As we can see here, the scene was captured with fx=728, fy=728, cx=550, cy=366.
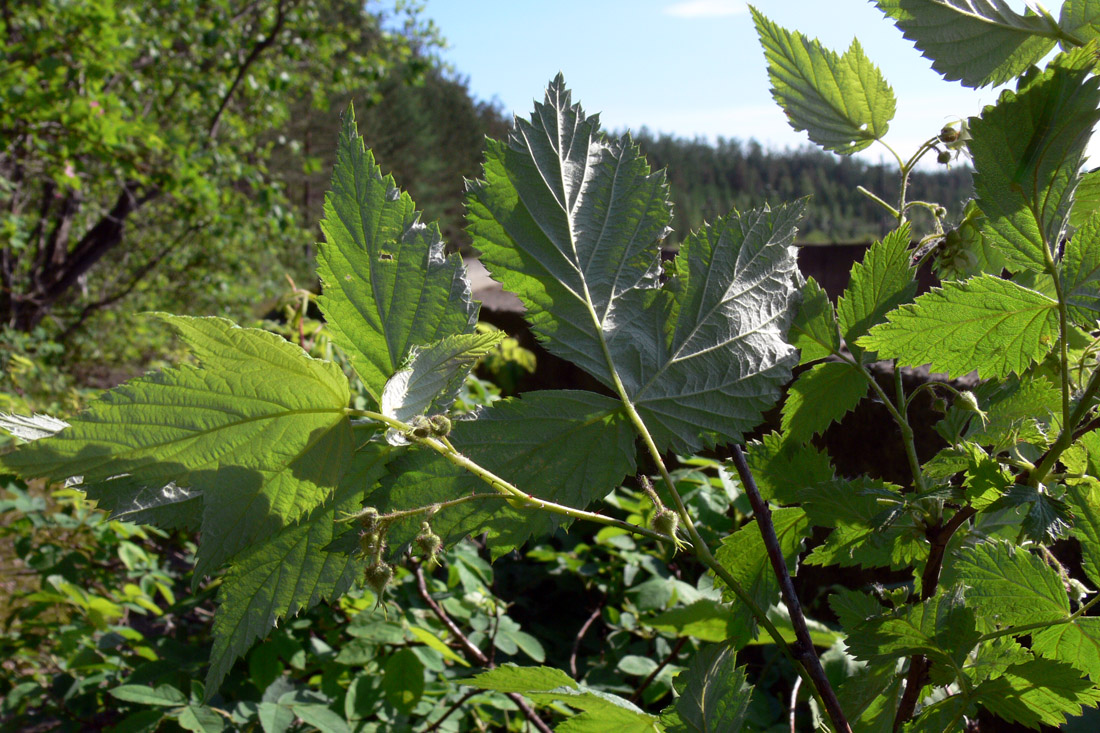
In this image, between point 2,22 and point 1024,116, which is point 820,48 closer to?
point 1024,116

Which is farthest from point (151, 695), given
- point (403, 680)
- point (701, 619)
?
point (701, 619)

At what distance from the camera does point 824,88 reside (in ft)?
2.07

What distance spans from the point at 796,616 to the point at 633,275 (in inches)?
10.5

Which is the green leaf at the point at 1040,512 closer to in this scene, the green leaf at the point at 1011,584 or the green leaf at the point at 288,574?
the green leaf at the point at 1011,584

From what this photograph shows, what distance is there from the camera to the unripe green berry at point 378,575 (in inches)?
17.2

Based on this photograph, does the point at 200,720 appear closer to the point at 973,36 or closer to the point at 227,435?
the point at 227,435

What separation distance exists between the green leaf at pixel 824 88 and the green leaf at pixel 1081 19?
0.15 metres

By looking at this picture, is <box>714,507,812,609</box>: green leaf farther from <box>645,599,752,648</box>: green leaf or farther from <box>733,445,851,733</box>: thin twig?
<box>645,599,752,648</box>: green leaf

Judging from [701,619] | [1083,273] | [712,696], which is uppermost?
[1083,273]

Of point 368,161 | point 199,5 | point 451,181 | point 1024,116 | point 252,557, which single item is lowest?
point 252,557

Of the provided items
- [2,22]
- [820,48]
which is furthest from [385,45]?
[820,48]

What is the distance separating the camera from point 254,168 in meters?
6.71

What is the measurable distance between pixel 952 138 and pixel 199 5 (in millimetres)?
7709

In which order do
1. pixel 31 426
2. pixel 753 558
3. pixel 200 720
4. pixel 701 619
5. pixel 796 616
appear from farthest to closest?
pixel 200 720 → pixel 701 619 → pixel 753 558 → pixel 796 616 → pixel 31 426
